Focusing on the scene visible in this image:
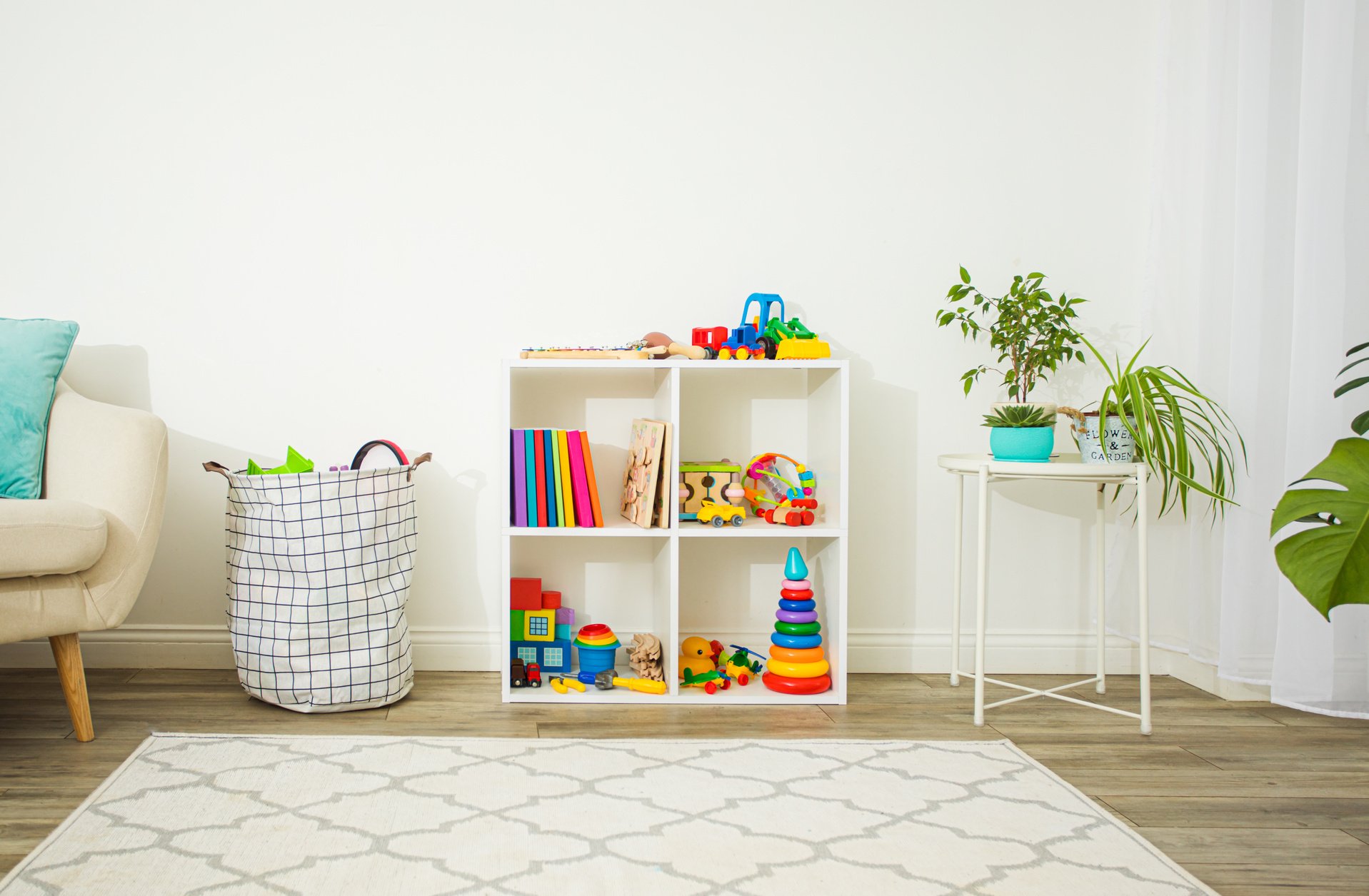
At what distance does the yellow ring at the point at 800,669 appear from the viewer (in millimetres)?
2115

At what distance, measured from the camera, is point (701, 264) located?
2377 millimetres

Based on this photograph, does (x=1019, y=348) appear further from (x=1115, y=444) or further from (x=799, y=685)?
(x=799, y=685)

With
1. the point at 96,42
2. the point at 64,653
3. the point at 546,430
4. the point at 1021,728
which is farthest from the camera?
the point at 96,42

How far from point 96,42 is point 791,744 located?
229 centimetres

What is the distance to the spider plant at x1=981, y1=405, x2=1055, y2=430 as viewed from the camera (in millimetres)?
1965

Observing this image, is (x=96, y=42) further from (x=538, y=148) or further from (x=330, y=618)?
(x=330, y=618)

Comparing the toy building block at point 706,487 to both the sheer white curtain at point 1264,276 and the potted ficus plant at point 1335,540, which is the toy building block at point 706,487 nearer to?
the sheer white curtain at point 1264,276

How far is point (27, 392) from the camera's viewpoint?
1930 millimetres

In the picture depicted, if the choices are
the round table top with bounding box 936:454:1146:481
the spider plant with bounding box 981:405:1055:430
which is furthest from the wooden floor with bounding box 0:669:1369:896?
the spider plant with bounding box 981:405:1055:430

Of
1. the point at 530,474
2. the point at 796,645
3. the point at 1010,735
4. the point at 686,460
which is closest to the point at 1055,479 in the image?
the point at 1010,735

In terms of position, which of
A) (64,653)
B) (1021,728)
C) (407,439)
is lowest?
(1021,728)

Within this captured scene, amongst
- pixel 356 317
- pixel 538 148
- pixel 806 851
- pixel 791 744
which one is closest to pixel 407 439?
pixel 356 317

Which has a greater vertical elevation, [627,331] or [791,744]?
[627,331]

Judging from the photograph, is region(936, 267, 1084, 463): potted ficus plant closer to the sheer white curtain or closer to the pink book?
the sheer white curtain
